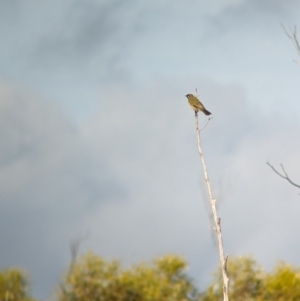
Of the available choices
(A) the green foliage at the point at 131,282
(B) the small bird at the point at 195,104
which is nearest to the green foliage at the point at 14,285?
(A) the green foliage at the point at 131,282

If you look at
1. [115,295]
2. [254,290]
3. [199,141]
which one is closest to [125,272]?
[115,295]

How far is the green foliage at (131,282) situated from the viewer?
42.0 metres

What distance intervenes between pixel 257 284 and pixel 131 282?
7.50m

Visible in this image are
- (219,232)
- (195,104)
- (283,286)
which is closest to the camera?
(219,232)

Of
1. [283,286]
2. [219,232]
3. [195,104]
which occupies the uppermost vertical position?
[283,286]

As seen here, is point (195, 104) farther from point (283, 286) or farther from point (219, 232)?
point (283, 286)

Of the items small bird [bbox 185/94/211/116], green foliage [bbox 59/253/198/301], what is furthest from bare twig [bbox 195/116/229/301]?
green foliage [bbox 59/253/198/301]

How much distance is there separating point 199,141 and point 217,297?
112 ft

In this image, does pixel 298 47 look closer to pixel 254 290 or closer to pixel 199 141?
pixel 199 141

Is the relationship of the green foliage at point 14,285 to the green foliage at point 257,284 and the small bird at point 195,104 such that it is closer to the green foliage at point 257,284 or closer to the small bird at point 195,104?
the green foliage at point 257,284

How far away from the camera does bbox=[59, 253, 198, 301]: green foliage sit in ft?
138

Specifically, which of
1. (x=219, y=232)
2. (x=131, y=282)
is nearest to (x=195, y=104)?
(x=219, y=232)

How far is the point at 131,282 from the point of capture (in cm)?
4303

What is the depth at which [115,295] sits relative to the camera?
42656 mm
